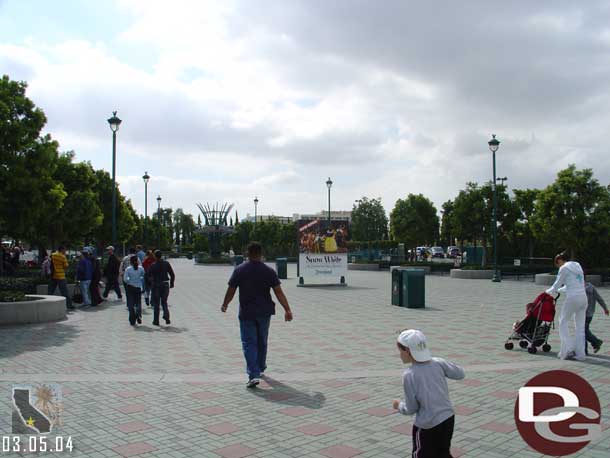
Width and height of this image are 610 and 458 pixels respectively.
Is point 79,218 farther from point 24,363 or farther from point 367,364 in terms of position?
point 367,364

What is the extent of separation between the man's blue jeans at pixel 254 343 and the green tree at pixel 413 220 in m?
35.8

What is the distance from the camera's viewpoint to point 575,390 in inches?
166

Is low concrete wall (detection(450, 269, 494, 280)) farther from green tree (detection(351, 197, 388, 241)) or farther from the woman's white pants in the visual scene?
green tree (detection(351, 197, 388, 241))

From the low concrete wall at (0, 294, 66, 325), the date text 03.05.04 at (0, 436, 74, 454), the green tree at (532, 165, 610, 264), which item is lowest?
the date text 03.05.04 at (0, 436, 74, 454)

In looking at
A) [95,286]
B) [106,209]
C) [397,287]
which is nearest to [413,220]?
[106,209]

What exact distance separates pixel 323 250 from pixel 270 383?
60.6 ft

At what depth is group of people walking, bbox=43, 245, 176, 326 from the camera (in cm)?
1224

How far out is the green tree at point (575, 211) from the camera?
998 inches

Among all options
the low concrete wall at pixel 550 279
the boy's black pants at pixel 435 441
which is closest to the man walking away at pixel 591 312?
the boy's black pants at pixel 435 441

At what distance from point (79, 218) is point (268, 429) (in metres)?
23.0

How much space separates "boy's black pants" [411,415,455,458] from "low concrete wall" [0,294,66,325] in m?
11.0

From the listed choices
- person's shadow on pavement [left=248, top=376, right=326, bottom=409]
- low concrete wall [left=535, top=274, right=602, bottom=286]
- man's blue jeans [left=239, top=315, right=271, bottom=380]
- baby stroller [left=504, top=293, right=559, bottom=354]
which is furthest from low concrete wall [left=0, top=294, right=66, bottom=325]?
low concrete wall [left=535, top=274, right=602, bottom=286]

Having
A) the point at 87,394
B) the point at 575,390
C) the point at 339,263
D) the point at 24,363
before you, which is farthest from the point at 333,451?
the point at 339,263

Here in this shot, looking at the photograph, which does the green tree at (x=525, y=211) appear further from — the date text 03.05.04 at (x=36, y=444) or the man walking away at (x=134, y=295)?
the date text 03.05.04 at (x=36, y=444)
